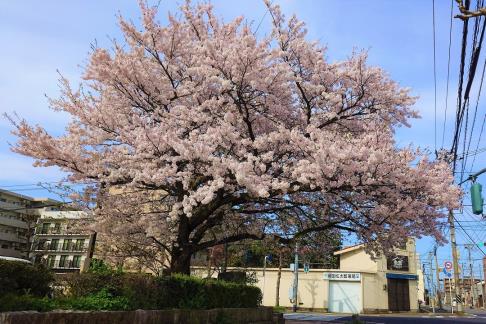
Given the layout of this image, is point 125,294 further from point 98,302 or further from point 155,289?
point 155,289

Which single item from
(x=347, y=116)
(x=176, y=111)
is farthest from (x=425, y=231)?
(x=176, y=111)

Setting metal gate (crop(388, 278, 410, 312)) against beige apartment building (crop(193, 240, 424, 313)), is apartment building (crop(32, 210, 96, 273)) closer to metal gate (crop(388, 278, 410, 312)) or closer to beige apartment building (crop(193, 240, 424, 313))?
beige apartment building (crop(193, 240, 424, 313))

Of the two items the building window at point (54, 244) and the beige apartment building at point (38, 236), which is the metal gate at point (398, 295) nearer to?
the beige apartment building at point (38, 236)

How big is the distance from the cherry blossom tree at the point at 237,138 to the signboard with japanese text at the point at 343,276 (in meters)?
31.0

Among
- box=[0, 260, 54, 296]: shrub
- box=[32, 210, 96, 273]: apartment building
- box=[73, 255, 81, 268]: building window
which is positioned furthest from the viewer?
box=[32, 210, 96, 273]: apartment building

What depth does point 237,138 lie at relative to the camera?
12.6 metres

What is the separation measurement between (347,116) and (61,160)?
9016 mm

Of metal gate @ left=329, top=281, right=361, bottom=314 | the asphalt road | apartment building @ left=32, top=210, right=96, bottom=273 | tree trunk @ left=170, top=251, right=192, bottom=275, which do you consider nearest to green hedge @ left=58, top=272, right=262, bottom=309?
tree trunk @ left=170, top=251, right=192, bottom=275

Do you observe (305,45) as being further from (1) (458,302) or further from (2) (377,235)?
(1) (458,302)

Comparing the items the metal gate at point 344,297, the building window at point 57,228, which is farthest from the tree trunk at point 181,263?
the building window at point 57,228

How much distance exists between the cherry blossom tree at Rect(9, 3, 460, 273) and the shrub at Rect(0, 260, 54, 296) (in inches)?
133

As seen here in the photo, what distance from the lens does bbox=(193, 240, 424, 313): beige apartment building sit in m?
43.6

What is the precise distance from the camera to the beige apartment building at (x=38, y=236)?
6981 cm

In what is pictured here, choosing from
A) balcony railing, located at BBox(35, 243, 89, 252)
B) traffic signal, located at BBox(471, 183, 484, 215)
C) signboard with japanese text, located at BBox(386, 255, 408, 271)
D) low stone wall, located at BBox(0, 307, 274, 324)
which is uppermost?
balcony railing, located at BBox(35, 243, 89, 252)
